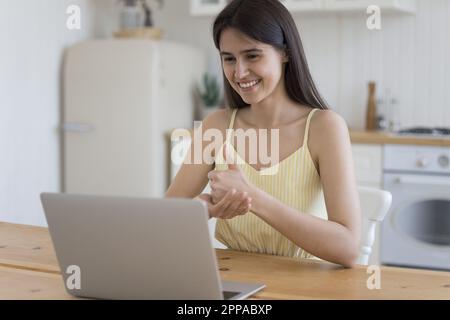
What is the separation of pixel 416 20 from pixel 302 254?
8.06ft

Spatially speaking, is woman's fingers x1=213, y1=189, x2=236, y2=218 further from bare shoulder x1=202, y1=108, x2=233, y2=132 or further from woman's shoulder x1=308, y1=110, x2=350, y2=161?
bare shoulder x1=202, y1=108, x2=233, y2=132

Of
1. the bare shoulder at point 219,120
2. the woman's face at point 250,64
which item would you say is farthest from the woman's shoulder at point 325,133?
the bare shoulder at point 219,120

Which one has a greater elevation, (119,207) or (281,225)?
(119,207)

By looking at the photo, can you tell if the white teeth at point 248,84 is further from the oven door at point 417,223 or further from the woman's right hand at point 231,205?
the oven door at point 417,223

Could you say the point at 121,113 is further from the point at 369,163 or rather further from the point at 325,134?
the point at 325,134

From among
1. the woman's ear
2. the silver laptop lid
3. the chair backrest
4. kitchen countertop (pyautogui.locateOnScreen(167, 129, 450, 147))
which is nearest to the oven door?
kitchen countertop (pyautogui.locateOnScreen(167, 129, 450, 147))

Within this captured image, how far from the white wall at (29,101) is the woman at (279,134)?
196 cm

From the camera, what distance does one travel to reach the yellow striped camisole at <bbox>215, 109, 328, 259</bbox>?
5.92ft

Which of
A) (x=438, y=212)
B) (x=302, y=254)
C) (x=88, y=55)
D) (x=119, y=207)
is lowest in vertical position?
(x=438, y=212)

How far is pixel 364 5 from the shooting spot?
12.2 feet

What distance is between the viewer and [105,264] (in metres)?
1.27

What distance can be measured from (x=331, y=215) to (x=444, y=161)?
1.93 metres

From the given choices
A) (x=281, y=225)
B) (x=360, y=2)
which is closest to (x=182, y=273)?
(x=281, y=225)

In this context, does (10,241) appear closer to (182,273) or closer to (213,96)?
(182,273)
